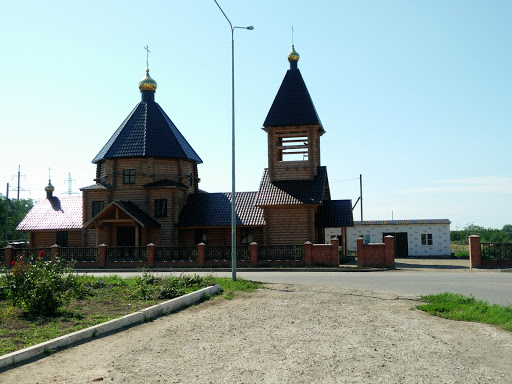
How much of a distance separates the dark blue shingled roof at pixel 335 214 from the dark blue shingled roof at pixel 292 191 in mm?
1779

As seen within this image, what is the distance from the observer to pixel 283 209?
2666 cm

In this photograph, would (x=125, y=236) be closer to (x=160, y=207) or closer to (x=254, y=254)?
(x=160, y=207)

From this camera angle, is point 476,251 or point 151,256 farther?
point 151,256

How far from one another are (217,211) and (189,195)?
8.80 ft

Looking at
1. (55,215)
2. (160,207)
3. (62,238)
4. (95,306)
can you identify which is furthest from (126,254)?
(95,306)

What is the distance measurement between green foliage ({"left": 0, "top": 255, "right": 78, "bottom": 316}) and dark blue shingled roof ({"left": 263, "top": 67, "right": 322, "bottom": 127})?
1973cm

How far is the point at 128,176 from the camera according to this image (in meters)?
29.5

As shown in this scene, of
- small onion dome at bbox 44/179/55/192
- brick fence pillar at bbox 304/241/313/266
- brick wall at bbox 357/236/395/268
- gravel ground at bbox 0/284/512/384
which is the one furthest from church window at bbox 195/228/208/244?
gravel ground at bbox 0/284/512/384

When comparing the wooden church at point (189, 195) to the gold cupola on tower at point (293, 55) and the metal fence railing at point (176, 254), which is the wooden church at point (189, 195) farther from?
the metal fence railing at point (176, 254)

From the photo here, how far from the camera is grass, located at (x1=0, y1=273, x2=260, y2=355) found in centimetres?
706

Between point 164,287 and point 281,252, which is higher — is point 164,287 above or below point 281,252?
below

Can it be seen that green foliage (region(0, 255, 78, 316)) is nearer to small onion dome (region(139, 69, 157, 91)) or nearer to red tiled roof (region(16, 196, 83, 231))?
red tiled roof (region(16, 196, 83, 231))

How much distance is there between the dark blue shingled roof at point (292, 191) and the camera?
26141mm

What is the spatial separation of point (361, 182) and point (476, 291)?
118ft
